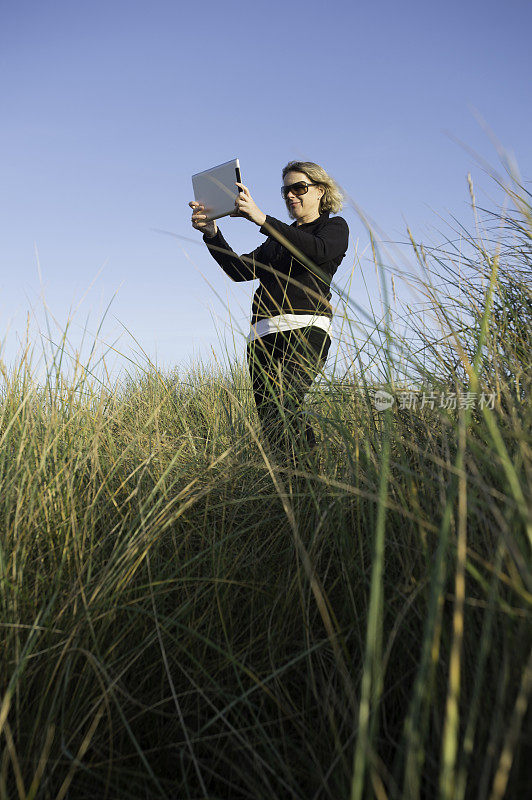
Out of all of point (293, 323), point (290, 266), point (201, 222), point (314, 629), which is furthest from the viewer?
point (201, 222)

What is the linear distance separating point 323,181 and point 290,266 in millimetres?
582

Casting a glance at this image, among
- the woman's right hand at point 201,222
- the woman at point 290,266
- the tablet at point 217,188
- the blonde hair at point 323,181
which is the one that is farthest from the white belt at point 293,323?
the blonde hair at point 323,181

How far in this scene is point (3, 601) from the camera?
0.95 m

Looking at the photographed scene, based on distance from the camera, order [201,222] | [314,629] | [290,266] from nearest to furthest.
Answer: [314,629], [290,266], [201,222]

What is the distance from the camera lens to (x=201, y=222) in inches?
96.7

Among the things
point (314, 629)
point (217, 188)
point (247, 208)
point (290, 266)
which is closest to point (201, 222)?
point (217, 188)

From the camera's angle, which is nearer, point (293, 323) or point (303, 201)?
point (293, 323)

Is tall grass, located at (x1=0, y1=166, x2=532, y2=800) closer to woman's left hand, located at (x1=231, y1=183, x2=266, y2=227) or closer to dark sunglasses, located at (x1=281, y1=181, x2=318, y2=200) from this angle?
woman's left hand, located at (x1=231, y1=183, x2=266, y2=227)

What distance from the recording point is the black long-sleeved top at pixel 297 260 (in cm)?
211

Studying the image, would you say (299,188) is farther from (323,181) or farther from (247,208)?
(247,208)

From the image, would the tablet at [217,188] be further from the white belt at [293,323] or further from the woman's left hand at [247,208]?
the white belt at [293,323]

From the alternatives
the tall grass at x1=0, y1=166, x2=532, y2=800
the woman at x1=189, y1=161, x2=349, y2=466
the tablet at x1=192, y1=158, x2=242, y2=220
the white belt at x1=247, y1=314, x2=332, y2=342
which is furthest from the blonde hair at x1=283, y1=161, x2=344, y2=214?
the tall grass at x1=0, y1=166, x2=532, y2=800

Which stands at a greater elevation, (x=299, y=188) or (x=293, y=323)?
(x=299, y=188)

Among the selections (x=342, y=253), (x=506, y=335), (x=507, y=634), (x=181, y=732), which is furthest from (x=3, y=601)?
(x=342, y=253)
